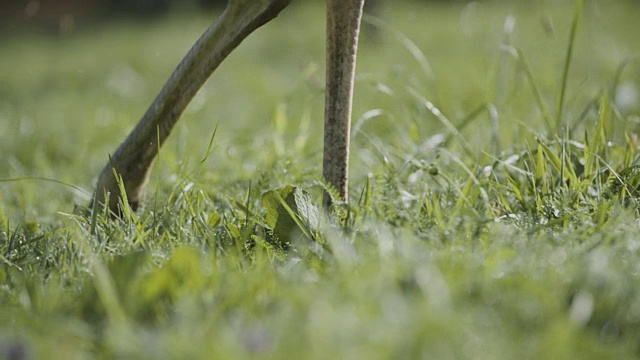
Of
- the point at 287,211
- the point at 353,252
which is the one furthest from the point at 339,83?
the point at 353,252

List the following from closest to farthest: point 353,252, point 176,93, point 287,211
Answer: point 353,252
point 287,211
point 176,93

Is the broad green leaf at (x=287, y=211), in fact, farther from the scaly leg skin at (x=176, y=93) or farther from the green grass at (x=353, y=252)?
the scaly leg skin at (x=176, y=93)

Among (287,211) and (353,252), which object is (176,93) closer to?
(287,211)

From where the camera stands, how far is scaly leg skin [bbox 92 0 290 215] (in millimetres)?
1749

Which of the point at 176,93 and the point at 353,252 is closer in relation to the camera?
the point at 353,252

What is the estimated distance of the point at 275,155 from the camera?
2549mm

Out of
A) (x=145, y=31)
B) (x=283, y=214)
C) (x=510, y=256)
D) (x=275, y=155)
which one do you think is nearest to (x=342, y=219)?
(x=283, y=214)

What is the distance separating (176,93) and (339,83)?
0.38m

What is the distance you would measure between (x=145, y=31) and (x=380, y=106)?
5727 mm

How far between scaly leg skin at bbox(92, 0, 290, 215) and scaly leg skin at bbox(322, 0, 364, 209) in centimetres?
12

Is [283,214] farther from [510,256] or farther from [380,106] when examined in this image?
[380,106]

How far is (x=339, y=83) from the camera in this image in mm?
1745

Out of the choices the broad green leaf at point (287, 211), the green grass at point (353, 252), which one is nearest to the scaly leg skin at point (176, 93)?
the green grass at point (353, 252)

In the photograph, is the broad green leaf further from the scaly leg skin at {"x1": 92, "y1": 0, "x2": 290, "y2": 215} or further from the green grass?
the scaly leg skin at {"x1": 92, "y1": 0, "x2": 290, "y2": 215}
